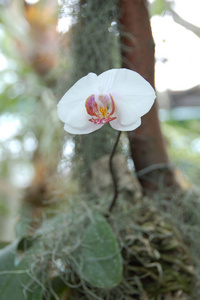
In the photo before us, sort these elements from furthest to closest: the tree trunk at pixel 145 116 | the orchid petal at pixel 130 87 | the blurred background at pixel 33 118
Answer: the blurred background at pixel 33 118 < the tree trunk at pixel 145 116 < the orchid petal at pixel 130 87

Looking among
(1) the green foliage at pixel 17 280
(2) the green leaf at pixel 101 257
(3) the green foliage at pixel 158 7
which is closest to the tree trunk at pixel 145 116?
(3) the green foliage at pixel 158 7

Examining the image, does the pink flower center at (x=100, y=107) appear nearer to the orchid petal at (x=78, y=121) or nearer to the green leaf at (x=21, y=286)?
the orchid petal at (x=78, y=121)

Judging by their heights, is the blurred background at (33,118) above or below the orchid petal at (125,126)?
below

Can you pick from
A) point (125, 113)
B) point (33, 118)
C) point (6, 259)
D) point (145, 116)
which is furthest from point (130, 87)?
point (33, 118)

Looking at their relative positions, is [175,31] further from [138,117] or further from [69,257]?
[69,257]

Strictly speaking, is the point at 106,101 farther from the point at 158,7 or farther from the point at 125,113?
the point at 158,7

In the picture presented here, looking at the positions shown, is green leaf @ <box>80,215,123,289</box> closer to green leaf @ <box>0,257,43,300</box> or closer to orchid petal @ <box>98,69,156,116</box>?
green leaf @ <box>0,257,43,300</box>

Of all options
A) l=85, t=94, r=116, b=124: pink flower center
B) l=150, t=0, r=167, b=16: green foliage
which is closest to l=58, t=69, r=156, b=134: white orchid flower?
l=85, t=94, r=116, b=124: pink flower center
